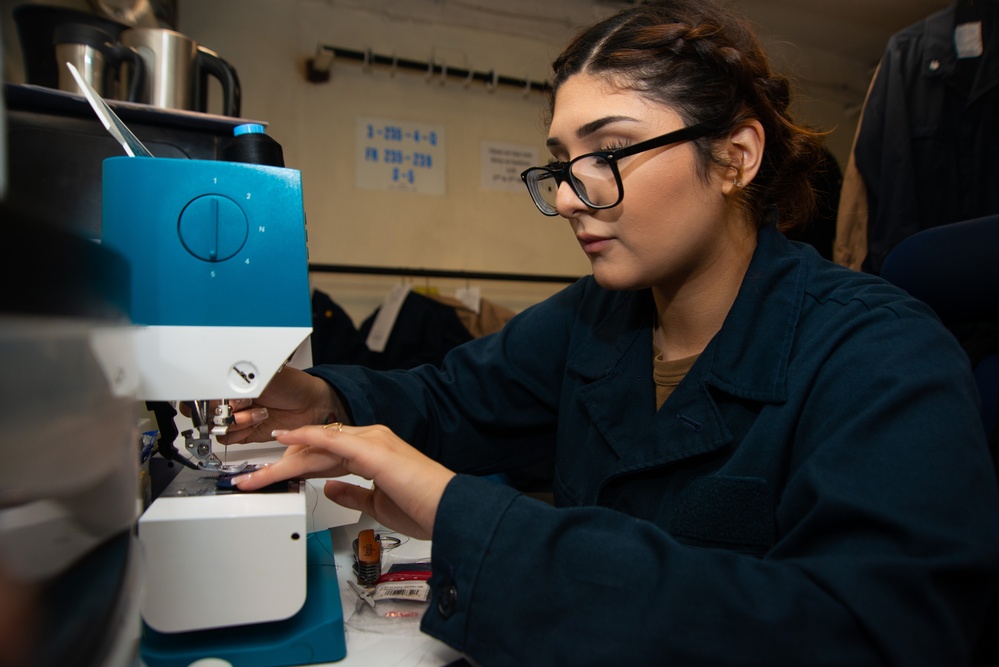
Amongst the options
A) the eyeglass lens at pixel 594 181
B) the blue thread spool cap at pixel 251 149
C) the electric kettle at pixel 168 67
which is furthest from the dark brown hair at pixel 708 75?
the electric kettle at pixel 168 67

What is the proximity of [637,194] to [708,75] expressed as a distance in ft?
0.64

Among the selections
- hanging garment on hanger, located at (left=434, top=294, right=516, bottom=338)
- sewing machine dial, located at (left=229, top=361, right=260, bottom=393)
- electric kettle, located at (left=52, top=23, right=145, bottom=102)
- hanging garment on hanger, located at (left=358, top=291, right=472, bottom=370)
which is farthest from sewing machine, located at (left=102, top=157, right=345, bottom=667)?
hanging garment on hanger, located at (left=434, top=294, right=516, bottom=338)

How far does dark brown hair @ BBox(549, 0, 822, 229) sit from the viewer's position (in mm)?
825

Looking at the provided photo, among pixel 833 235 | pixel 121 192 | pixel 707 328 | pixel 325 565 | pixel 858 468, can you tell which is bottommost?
pixel 325 565

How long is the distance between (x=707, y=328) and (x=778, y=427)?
10.3 inches

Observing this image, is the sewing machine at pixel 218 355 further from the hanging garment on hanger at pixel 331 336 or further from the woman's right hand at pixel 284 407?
the hanging garment on hanger at pixel 331 336

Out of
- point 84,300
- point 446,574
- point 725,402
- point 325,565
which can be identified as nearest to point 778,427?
point 725,402

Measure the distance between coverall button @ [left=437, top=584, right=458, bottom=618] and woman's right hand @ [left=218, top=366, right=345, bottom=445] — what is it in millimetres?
387

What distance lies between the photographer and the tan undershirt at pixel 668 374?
2.95ft

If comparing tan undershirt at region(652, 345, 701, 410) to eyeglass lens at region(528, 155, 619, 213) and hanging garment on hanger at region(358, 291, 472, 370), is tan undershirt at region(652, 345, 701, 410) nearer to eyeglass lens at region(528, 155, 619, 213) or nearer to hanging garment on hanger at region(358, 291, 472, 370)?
eyeglass lens at region(528, 155, 619, 213)

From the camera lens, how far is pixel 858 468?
519 millimetres

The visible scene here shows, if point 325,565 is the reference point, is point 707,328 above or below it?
above

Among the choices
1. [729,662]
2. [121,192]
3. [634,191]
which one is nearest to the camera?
[729,662]

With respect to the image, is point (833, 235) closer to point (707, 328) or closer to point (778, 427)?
point (707, 328)
